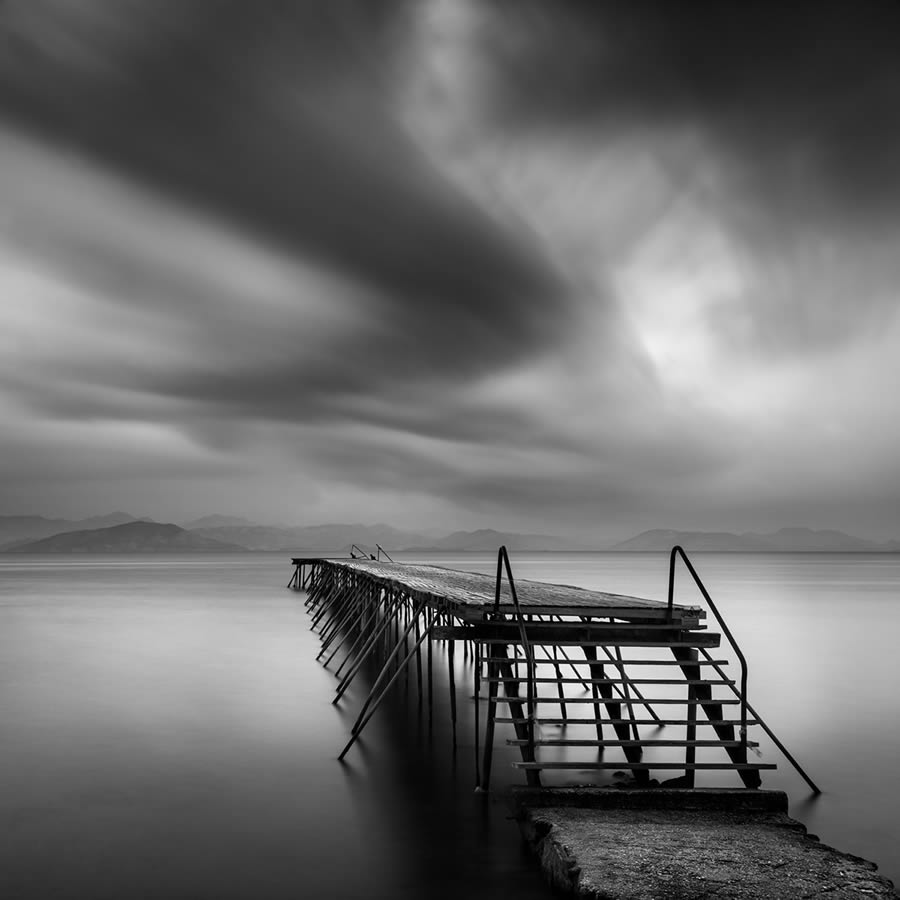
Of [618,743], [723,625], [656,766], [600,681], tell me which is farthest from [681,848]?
[723,625]

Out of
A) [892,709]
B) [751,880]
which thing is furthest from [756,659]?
[751,880]

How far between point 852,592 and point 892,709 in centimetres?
4885

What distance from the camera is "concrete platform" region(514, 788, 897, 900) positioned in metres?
5.54

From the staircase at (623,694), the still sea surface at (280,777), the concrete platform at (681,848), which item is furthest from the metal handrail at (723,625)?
the still sea surface at (280,777)

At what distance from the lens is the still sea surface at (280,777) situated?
7453 mm

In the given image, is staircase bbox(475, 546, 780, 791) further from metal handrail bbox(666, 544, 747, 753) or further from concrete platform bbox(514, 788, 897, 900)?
concrete platform bbox(514, 788, 897, 900)

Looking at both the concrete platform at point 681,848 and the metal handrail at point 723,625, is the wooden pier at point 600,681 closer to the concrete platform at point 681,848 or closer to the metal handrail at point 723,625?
the metal handrail at point 723,625

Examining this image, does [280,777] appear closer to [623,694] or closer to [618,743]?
[623,694]

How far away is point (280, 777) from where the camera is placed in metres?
10.8

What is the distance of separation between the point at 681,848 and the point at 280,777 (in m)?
6.05

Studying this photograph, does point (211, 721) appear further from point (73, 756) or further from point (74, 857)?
point (74, 857)

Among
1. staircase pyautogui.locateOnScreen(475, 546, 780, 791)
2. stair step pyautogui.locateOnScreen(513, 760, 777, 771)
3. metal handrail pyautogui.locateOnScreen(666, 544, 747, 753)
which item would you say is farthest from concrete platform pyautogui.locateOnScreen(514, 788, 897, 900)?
metal handrail pyautogui.locateOnScreen(666, 544, 747, 753)

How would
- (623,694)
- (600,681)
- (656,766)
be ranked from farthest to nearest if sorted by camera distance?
(623,694) < (600,681) < (656,766)

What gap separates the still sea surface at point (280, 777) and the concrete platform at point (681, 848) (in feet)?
1.85
